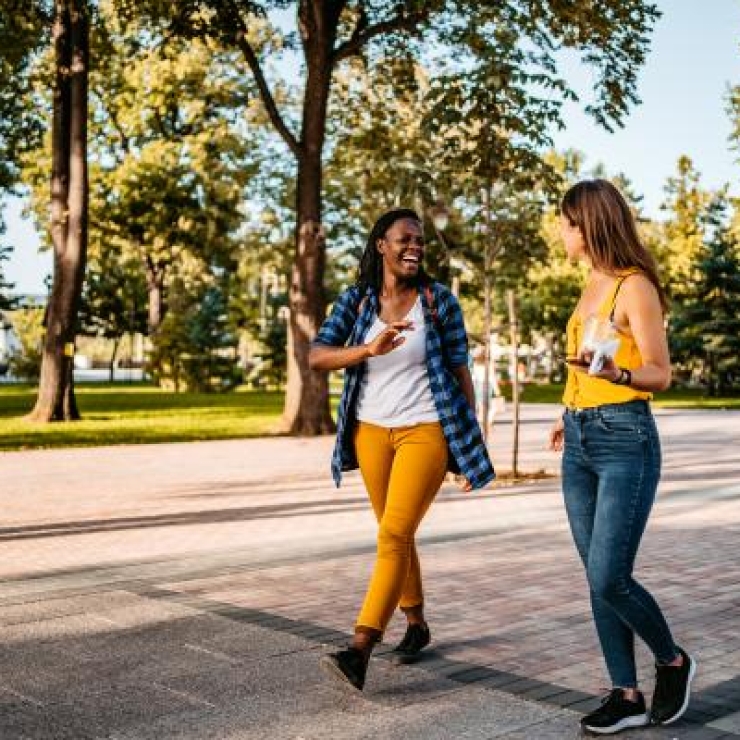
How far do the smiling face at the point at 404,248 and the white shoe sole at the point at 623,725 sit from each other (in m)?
1.88

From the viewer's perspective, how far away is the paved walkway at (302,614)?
4.57 metres

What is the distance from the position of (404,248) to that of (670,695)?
198cm

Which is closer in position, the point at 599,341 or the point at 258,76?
the point at 599,341

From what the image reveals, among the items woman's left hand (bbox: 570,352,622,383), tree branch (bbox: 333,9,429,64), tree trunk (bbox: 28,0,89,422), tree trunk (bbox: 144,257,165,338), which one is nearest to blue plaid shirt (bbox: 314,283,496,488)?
woman's left hand (bbox: 570,352,622,383)

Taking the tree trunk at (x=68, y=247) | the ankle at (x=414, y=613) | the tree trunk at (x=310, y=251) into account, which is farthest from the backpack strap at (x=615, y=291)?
the tree trunk at (x=68, y=247)

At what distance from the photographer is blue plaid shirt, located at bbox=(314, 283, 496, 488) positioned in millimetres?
5062

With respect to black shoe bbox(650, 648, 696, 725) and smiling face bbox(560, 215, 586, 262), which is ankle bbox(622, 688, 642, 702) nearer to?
black shoe bbox(650, 648, 696, 725)

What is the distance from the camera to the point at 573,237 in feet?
14.2

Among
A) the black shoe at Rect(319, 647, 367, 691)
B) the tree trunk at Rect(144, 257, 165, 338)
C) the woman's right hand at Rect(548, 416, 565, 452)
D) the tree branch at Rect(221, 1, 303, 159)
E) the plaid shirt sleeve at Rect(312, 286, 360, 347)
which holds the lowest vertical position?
the black shoe at Rect(319, 647, 367, 691)

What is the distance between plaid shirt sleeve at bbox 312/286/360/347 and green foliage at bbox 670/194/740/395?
132 ft

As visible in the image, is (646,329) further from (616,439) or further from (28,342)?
(28,342)

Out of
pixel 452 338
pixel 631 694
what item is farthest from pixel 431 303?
pixel 631 694

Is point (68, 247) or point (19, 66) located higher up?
point (19, 66)

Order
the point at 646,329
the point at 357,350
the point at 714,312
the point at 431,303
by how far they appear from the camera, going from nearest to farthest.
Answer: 1. the point at 646,329
2. the point at 357,350
3. the point at 431,303
4. the point at 714,312
